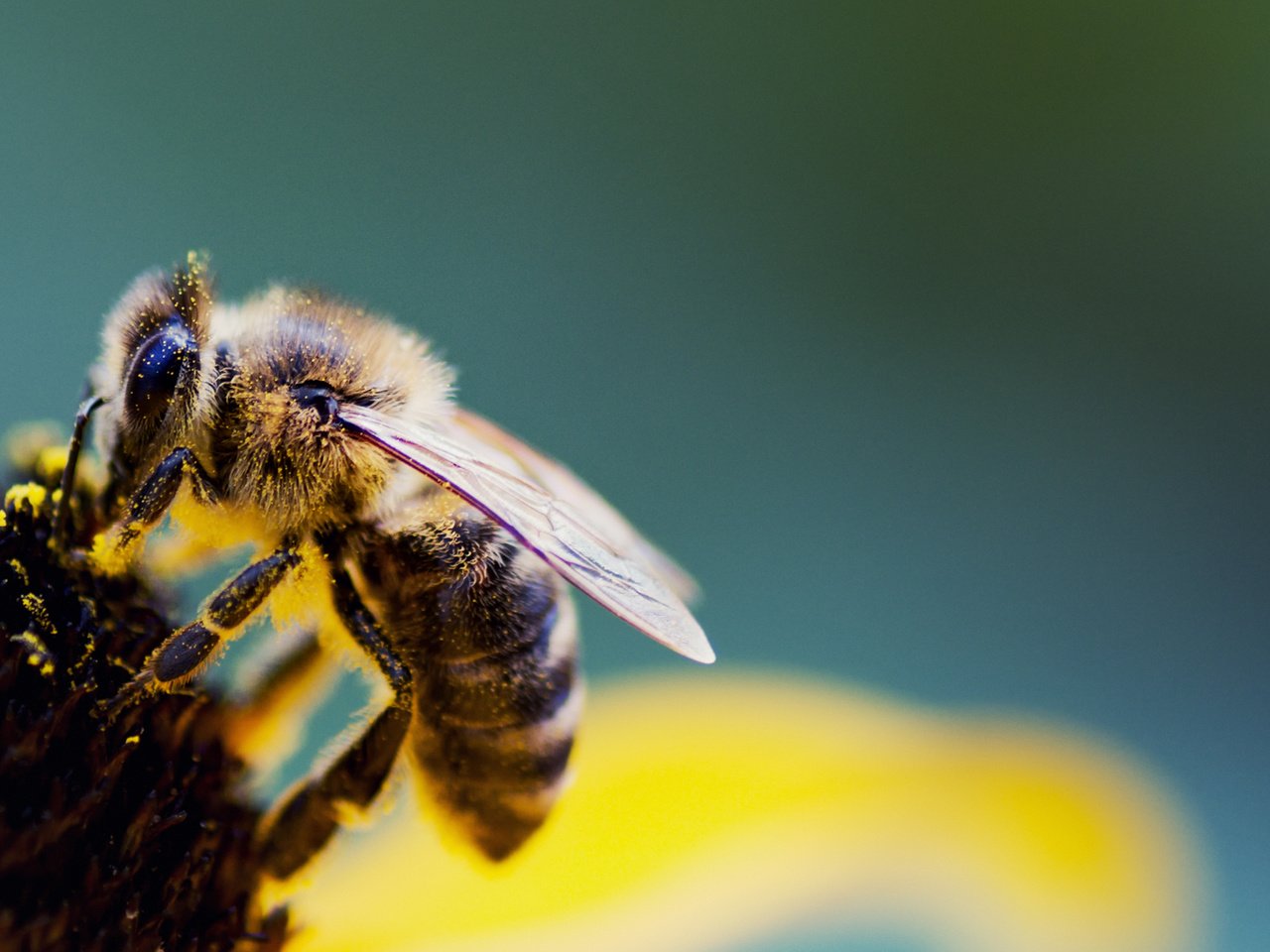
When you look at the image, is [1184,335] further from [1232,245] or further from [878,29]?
[878,29]

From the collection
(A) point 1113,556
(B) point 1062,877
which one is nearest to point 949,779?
(B) point 1062,877

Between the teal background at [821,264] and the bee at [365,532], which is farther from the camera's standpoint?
the teal background at [821,264]

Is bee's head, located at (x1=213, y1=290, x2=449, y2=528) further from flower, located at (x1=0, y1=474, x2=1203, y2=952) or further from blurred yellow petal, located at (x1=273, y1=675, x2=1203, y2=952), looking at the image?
blurred yellow petal, located at (x1=273, y1=675, x2=1203, y2=952)

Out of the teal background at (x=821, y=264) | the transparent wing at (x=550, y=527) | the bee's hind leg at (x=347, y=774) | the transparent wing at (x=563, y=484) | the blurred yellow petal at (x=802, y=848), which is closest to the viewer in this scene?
the transparent wing at (x=550, y=527)

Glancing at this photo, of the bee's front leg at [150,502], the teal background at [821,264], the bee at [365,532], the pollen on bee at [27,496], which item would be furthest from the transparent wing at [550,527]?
the teal background at [821,264]

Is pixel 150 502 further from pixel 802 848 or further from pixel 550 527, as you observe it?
pixel 802 848

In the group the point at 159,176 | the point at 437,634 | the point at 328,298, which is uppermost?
the point at 159,176

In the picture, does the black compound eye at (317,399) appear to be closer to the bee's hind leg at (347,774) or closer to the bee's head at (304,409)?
the bee's head at (304,409)
